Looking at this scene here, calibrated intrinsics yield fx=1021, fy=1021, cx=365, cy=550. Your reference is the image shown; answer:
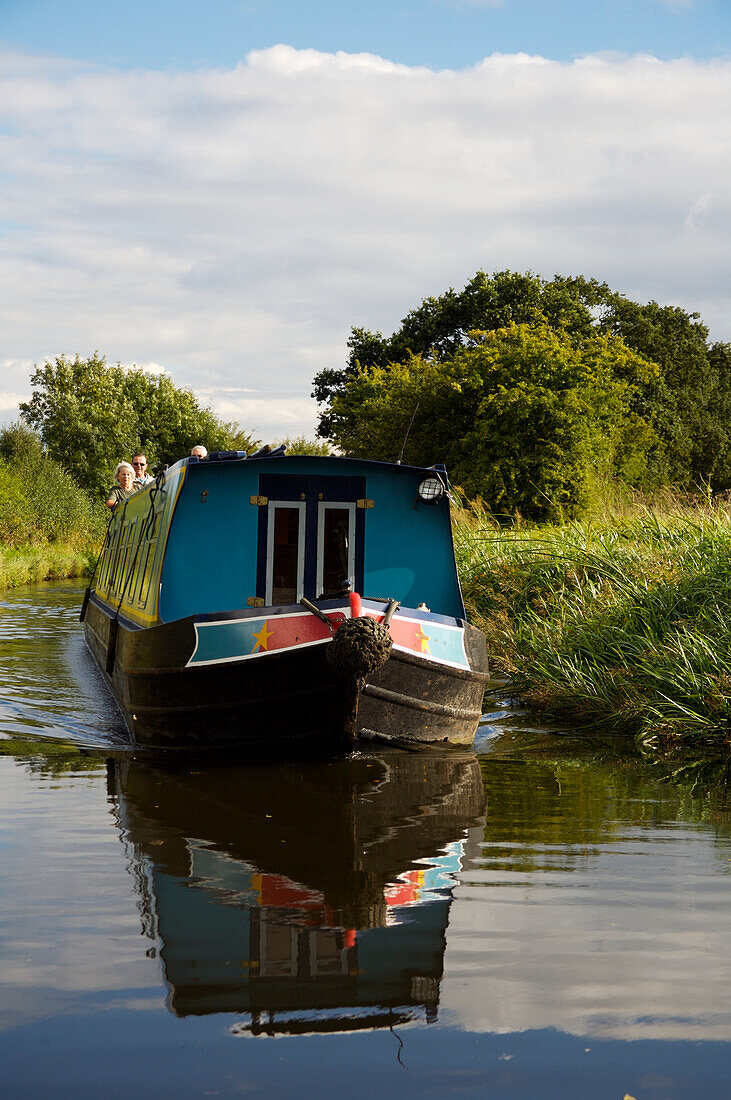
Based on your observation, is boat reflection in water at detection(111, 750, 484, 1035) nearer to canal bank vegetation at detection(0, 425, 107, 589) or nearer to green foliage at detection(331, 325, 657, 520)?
green foliage at detection(331, 325, 657, 520)

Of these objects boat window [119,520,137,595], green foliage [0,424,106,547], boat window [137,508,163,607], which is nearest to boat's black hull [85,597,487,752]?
boat window [137,508,163,607]

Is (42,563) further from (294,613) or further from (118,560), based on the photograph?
(294,613)

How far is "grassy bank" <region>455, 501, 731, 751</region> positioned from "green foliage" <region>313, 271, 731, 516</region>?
1033 millimetres

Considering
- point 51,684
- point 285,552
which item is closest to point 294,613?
point 285,552

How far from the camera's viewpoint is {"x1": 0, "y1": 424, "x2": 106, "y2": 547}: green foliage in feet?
99.8

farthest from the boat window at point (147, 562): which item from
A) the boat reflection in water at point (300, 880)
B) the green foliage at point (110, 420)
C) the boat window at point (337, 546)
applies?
the green foliage at point (110, 420)

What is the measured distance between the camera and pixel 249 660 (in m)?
6.95

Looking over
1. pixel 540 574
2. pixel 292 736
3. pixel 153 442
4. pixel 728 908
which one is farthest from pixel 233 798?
pixel 153 442

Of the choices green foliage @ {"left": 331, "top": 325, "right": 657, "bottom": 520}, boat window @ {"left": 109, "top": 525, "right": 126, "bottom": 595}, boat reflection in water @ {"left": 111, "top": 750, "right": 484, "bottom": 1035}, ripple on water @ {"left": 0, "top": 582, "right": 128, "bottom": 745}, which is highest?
green foliage @ {"left": 331, "top": 325, "right": 657, "bottom": 520}

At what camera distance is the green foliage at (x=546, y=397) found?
23.7 metres

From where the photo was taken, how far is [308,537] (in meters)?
8.55

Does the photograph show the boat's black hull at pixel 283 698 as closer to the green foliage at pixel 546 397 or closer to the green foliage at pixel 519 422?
the green foliage at pixel 546 397

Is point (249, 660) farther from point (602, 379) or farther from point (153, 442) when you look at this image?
point (153, 442)

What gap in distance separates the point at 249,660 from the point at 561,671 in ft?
11.3
